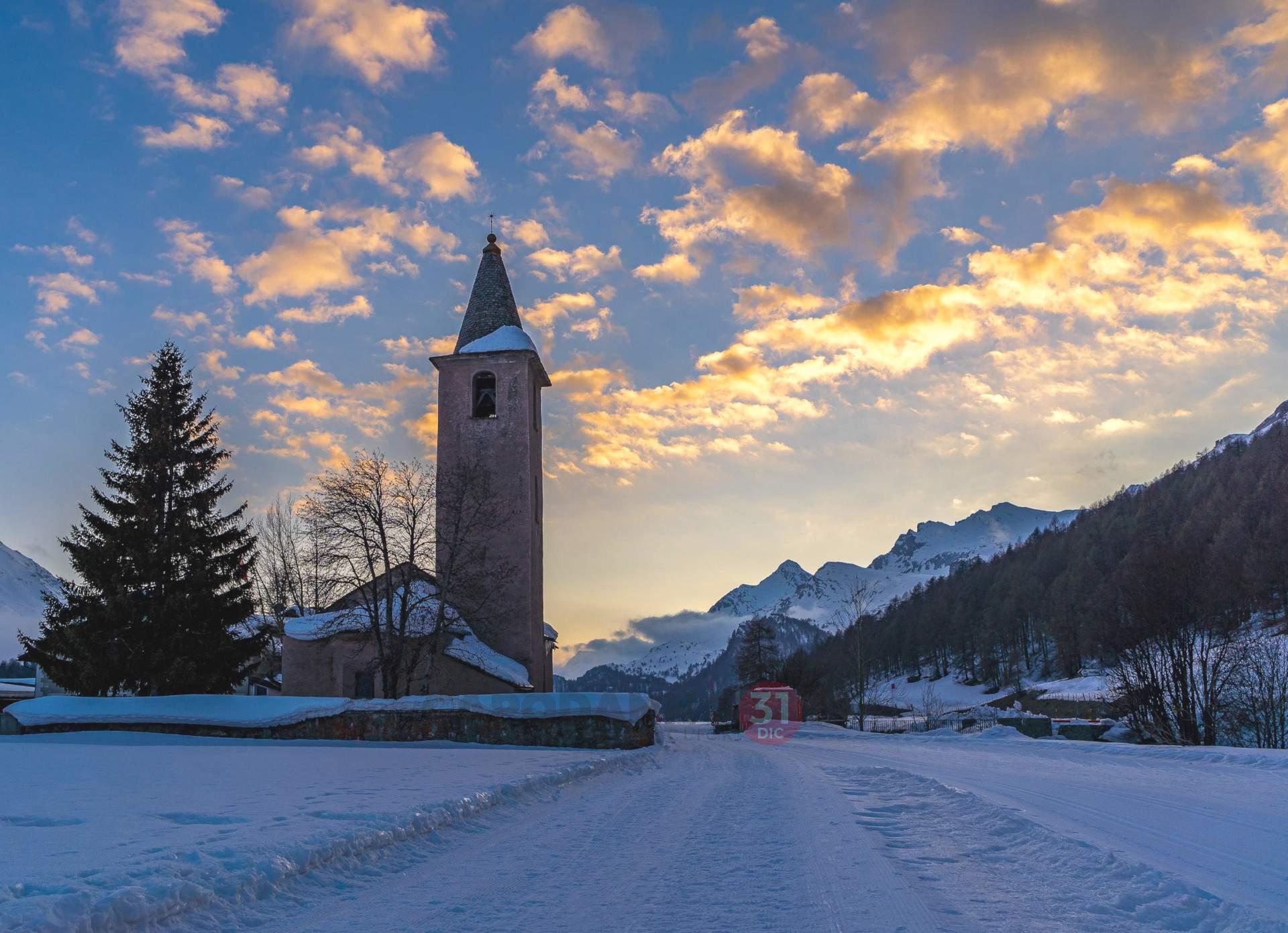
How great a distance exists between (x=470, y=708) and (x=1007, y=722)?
82.8 feet

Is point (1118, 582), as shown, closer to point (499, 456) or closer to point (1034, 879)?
point (499, 456)

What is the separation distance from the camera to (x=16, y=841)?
609 cm

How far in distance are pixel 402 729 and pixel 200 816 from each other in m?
13.2

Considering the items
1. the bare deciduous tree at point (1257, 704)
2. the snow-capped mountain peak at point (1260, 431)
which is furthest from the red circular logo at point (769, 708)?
the snow-capped mountain peak at point (1260, 431)

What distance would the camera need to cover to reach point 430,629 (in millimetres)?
30578

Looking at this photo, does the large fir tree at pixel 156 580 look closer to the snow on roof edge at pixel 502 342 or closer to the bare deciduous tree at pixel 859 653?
the snow on roof edge at pixel 502 342

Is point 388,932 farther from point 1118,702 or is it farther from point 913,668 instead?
point 913,668

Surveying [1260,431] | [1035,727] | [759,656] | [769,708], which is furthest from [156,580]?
[1260,431]

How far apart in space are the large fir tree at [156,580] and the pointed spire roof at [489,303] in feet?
47.1

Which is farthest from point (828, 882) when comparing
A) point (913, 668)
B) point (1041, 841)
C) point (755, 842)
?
point (913, 668)

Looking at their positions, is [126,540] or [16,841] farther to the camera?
[126,540]

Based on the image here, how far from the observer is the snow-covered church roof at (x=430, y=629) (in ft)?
96.4

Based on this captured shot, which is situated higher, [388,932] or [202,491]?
[202,491]

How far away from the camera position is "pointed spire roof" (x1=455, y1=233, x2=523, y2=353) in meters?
39.5
